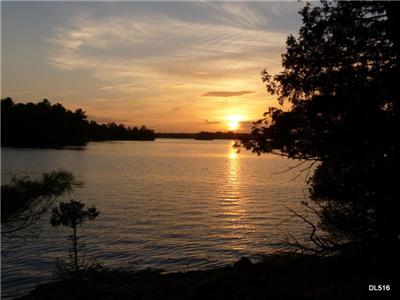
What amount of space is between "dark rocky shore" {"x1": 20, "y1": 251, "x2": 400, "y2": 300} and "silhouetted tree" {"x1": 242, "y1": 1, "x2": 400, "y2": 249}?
92 centimetres

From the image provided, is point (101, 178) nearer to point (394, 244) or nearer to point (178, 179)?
point (178, 179)

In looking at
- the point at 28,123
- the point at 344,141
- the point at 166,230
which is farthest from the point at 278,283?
the point at 28,123

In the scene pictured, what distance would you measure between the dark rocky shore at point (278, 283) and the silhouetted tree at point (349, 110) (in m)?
0.92

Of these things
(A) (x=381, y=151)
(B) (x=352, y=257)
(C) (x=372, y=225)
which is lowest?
(B) (x=352, y=257)

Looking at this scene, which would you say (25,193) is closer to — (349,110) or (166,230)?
(349,110)

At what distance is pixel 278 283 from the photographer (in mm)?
13445

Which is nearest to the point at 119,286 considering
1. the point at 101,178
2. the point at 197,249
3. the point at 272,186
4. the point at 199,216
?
the point at 197,249

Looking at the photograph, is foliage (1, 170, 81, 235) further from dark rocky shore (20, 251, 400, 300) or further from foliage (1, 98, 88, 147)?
foliage (1, 98, 88, 147)

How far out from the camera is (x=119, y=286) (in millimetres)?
15547

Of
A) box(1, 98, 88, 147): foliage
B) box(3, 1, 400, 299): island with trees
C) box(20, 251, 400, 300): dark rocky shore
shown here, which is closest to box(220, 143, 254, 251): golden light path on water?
box(20, 251, 400, 300): dark rocky shore

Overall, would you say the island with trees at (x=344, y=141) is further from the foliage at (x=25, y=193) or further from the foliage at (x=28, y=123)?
the foliage at (x=28, y=123)

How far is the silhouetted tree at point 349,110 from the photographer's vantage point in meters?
11.8

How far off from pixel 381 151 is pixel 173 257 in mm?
20443

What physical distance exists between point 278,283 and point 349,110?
5601mm
